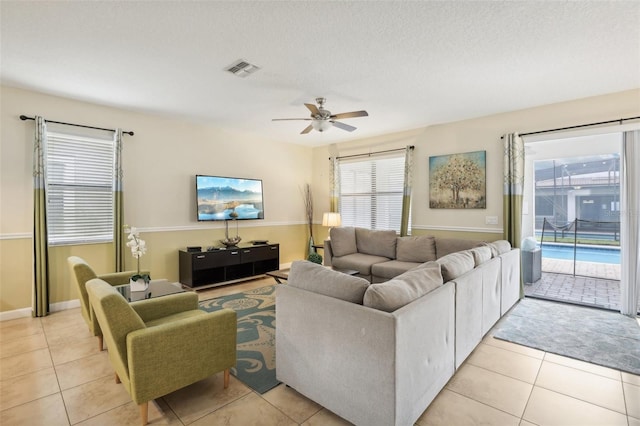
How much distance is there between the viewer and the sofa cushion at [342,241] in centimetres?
541

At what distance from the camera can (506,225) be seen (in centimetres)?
454

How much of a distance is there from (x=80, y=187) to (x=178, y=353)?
344 centimetres

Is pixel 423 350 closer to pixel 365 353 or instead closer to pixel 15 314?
pixel 365 353

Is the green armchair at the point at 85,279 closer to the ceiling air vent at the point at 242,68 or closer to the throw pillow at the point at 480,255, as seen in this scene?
the ceiling air vent at the point at 242,68

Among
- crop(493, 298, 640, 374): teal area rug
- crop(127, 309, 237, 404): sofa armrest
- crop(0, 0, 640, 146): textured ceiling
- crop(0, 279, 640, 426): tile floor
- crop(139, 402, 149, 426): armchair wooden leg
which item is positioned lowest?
crop(0, 279, 640, 426): tile floor

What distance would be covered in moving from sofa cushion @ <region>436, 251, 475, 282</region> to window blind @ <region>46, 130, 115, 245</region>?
14.4 feet

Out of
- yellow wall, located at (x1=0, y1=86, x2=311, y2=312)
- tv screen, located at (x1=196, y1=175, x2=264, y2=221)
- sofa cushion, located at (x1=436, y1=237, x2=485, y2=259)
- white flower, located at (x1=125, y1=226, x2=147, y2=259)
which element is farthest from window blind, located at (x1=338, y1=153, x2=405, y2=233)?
white flower, located at (x1=125, y1=226, x2=147, y2=259)

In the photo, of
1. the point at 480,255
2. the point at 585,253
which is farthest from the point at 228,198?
the point at 585,253

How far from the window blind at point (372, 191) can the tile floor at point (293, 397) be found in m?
3.44

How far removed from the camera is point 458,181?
511 centimetres

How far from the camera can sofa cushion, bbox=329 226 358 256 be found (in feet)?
17.8

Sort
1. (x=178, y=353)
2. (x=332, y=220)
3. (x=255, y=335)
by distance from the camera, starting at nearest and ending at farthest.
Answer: (x=178, y=353), (x=255, y=335), (x=332, y=220)

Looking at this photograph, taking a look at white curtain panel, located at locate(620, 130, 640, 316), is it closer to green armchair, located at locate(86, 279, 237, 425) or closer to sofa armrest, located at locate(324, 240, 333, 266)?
sofa armrest, located at locate(324, 240, 333, 266)

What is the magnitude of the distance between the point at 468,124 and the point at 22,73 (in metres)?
5.73
